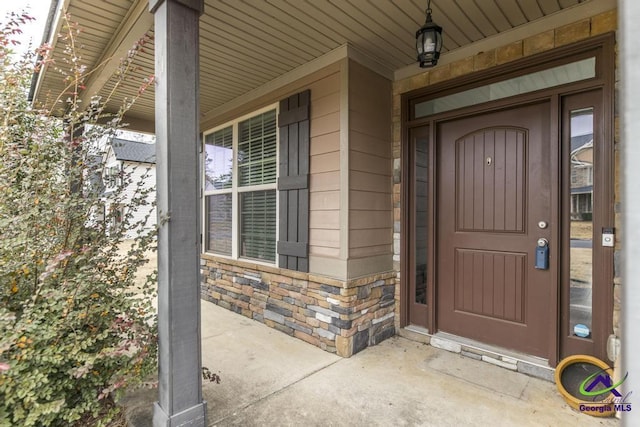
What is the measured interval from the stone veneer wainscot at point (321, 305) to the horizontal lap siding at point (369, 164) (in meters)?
0.32

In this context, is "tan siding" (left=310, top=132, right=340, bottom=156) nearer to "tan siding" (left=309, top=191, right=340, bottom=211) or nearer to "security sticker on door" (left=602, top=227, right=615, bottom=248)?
"tan siding" (left=309, top=191, right=340, bottom=211)

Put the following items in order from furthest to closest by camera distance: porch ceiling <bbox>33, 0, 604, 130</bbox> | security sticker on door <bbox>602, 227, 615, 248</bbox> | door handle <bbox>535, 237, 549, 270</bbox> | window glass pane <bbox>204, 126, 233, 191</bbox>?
1. window glass pane <bbox>204, 126, 233, 191</bbox>
2. door handle <bbox>535, 237, 549, 270</bbox>
3. porch ceiling <bbox>33, 0, 604, 130</bbox>
4. security sticker on door <bbox>602, 227, 615, 248</bbox>

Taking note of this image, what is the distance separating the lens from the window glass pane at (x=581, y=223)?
7.72ft

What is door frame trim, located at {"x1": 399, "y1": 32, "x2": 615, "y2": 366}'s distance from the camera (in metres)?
2.23

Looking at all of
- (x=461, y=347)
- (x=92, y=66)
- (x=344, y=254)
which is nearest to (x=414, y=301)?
(x=461, y=347)

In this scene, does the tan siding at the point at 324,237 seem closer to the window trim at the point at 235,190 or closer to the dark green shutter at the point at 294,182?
the dark green shutter at the point at 294,182

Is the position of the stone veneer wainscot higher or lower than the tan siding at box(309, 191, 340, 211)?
lower

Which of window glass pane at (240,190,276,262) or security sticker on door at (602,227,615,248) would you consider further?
window glass pane at (240,190,276,262)

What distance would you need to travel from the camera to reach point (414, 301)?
3.24 m

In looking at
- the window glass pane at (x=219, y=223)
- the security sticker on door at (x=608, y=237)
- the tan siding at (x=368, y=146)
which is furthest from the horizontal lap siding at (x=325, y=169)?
the security sticker on door at (x=608, y=237)

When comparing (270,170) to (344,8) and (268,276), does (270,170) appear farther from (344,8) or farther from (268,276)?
(344,8)

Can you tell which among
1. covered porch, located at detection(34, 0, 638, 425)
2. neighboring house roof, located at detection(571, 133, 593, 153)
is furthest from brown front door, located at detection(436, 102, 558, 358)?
neighboring house roof, located at detection(571, 133, 593, 153)

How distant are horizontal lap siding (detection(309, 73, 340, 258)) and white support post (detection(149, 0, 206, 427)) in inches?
53.9

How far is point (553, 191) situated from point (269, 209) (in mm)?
2578
